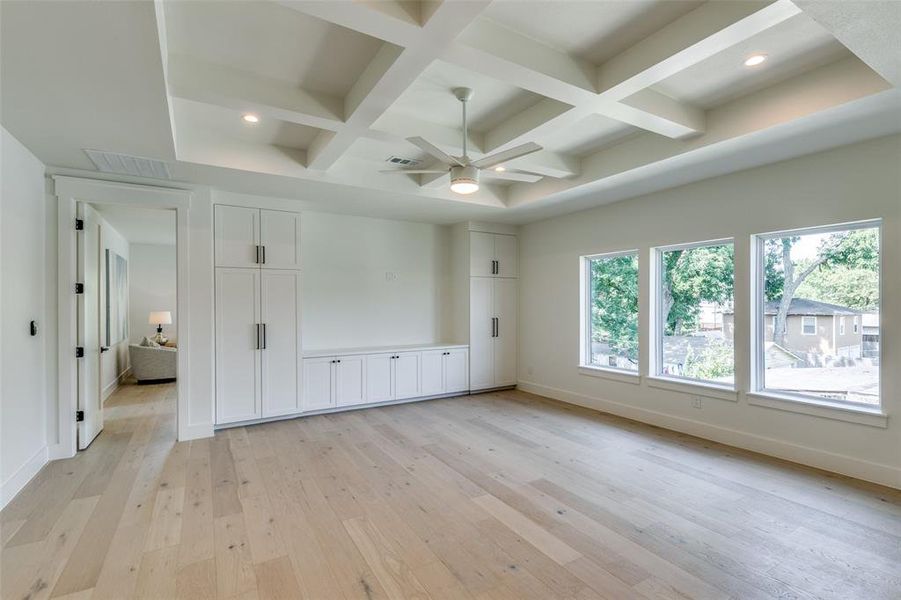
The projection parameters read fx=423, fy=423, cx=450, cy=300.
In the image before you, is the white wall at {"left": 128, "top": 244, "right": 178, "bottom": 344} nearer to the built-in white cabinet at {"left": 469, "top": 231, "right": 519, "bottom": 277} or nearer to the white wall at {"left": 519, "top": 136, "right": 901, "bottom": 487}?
the built-in white cabinet at {"left": 469, "top": 231, "right": 519, "bottom": 277}

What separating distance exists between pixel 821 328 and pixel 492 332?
3884 millimetres

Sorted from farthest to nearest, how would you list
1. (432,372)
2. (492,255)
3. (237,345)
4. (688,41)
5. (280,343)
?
(492,255) → (432,372) → (280,343) → (237,345) → (688,41)

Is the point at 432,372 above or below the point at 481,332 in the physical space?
below

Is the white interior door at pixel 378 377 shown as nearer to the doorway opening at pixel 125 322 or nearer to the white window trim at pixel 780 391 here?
the doorway opening at pixel 125 322

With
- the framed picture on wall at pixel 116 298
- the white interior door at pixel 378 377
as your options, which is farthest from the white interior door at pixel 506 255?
the framed picture on wall at pixel 116 298

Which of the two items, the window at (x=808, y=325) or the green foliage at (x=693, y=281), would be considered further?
the green foliage at (x=693, y=281)

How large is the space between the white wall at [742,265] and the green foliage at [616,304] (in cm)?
24

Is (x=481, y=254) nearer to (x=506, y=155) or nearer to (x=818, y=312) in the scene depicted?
(x=506, y=155)

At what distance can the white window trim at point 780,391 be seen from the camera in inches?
131

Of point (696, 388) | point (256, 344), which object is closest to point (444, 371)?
point (256, 344)

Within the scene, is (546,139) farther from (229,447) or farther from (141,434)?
(141,434)

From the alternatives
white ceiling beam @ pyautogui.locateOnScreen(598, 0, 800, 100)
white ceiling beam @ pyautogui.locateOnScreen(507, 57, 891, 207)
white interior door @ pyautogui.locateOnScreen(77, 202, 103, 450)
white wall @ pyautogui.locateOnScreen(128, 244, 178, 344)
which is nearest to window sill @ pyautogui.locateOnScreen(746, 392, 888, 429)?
white ceiling beam @ pyautogui.locateOnScreen(507, 57, 891, 207)

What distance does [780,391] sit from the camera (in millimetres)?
3930

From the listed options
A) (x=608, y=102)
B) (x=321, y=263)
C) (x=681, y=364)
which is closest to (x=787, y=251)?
(x=681, y=364)
